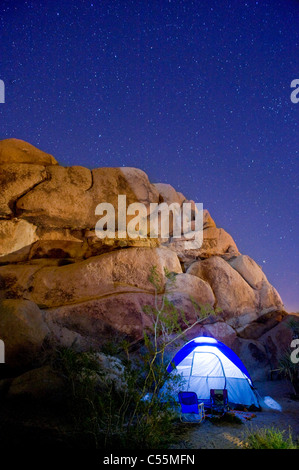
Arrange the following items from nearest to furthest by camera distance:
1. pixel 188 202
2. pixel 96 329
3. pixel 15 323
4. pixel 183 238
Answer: pixel 15 323 → pixel 96 329 → pixel 183 238 → pixel 188 202

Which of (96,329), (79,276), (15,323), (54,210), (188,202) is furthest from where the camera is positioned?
(188,202)

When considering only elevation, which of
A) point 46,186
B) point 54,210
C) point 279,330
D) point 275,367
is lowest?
point 275,367

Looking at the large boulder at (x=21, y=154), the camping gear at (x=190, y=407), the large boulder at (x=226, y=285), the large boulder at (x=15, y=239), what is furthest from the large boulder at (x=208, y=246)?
the camping gear at (x=190, y=407)

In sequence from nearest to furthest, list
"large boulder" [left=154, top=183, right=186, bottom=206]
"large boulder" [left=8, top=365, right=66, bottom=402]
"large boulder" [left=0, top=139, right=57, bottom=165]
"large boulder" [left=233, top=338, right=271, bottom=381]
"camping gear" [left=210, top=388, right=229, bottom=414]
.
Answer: "large boulder" [left=8, top=365, right=66, bottom=402] < "camping gear" [left=210, top=388, right=229, bottom=414] < "large boulder" [left=233, top=338, right=271, bottom=381] < "large boulder" [left=0, top=139, right=57, bottom=165] < "large boulder" [left=154, top=183, right=186, bottom=206]

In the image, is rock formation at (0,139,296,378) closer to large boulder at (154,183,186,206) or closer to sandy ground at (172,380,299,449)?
large boulder at (154,183,186,206)

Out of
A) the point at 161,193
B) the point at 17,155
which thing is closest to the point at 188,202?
the point at 161,193

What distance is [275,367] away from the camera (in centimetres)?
1716

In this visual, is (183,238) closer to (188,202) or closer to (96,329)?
(188,202)

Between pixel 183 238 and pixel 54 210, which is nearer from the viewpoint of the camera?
pixel 54 210

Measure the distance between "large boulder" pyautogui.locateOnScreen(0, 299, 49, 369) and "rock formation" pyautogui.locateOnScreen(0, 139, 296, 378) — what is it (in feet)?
8.09

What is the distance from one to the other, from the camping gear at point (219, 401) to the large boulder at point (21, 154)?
17887 millimetres

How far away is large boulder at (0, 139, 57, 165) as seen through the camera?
2070cm

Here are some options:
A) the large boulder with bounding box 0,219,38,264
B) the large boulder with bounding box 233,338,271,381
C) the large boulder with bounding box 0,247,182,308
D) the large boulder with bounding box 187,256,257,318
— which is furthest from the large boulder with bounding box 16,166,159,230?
the large boulder with bounding box 233,338,271,381

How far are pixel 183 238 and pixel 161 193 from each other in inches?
163
